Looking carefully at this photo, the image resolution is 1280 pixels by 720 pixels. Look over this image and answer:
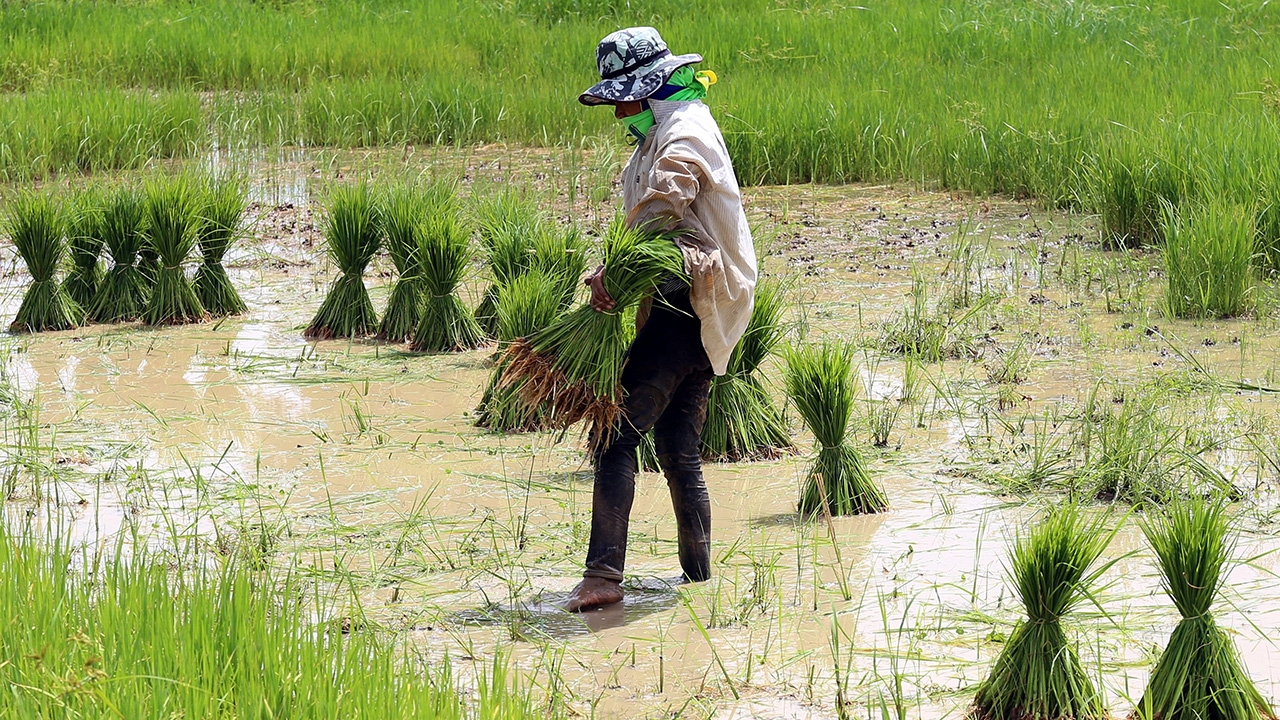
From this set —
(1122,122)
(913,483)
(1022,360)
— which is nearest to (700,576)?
(913,483)

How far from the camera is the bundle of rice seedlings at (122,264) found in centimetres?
703

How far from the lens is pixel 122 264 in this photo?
718 cm

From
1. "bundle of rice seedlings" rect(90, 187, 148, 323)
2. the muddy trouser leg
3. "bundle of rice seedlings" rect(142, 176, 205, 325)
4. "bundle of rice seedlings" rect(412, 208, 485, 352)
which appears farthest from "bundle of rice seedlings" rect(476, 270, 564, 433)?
"bundle of rice seedlings" rect(90, 187, 148, 323)

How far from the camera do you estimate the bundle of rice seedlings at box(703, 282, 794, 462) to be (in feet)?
16.9

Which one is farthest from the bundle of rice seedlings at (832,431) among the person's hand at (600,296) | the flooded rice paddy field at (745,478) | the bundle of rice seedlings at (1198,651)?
the bundle of rice seedlings at (1198,651)

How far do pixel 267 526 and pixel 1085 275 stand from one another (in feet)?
14.6

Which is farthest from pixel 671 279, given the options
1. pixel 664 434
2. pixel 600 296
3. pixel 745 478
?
pixel 745 478

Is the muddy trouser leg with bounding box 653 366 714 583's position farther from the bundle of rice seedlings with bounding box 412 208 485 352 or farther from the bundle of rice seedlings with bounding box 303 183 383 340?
the bundle of rice seedlings with bounding box 303 183 383 340

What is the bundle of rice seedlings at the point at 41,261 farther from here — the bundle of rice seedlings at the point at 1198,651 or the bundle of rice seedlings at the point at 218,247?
the bundle of rice seedlings at the point at 1198,651

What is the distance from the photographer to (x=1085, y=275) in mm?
7305

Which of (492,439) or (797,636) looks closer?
(797,636)

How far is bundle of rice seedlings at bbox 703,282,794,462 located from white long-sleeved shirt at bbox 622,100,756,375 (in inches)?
44.2

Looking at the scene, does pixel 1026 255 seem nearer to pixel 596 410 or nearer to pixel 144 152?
pixel 596 410

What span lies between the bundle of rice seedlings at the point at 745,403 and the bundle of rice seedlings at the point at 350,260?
225cm
